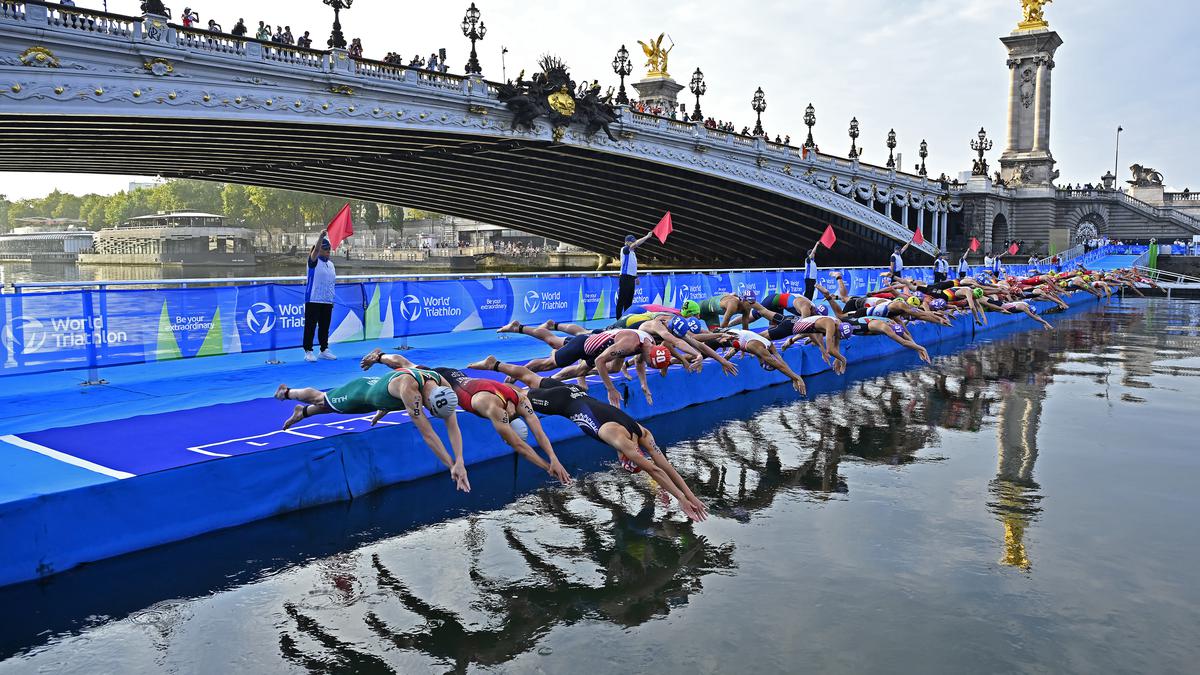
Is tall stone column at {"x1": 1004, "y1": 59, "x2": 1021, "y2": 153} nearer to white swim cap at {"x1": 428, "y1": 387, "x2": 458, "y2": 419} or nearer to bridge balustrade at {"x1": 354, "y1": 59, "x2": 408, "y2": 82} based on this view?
bridge balustrade at {"x1": 354, "y1": 59, "x2": 408, "y2": 82}

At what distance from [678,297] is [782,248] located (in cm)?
5046

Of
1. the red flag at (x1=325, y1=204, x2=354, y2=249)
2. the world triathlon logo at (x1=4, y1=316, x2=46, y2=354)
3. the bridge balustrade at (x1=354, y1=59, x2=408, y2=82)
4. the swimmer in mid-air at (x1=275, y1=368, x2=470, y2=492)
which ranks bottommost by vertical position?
the swimmer in mid-air at (x1=275, y1=368, x2=470, y2=492)

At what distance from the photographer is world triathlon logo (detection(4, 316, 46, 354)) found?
1298 centimetres

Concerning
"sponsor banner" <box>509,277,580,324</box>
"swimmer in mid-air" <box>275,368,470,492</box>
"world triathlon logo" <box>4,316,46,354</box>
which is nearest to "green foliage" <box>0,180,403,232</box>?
"sponsor banner" <box>509,277,580,324</box>

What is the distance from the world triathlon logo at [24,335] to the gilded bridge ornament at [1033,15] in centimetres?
9446

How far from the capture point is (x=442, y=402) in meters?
8.61

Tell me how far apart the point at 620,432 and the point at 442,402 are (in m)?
1.77

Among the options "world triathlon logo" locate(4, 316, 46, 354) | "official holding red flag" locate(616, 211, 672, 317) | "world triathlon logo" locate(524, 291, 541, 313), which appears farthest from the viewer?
"world triathlon logo" locate(524, 291, 541, 313)

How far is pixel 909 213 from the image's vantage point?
81.8 m

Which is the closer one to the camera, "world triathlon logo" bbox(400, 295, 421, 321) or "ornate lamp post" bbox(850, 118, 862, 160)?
"world triathlon logo" bbox(400, 295, 421, 321)

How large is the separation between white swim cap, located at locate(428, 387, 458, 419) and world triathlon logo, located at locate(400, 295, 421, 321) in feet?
34.6

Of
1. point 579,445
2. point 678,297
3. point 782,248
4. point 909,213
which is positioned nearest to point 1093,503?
point 579,445

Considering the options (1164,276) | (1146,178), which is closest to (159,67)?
(1164,276)

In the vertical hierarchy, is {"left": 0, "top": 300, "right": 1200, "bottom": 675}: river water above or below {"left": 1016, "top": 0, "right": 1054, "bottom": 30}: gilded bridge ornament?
below
